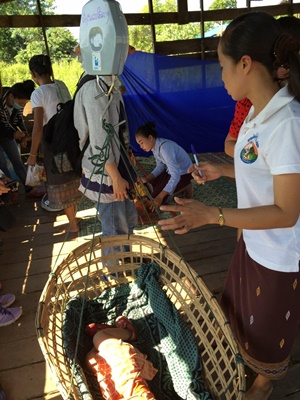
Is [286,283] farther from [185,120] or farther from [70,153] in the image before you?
[185,120]

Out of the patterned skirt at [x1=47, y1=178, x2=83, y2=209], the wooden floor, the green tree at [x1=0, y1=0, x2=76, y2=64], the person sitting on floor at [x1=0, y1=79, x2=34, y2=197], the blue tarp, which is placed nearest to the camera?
the wooden floor

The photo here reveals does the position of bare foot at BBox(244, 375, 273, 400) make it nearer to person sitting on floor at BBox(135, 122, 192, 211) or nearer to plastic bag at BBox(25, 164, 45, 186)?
person sitting on floor at BBox(135, 122, 192, 211)

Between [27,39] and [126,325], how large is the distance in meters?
5.05

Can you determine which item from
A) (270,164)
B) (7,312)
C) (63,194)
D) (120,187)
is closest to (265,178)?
(270,164)

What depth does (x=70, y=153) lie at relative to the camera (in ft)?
5.16

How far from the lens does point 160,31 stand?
5.40 meters

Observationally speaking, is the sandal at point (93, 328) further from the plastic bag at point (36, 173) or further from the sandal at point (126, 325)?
the plastic bag at point (36, 173)

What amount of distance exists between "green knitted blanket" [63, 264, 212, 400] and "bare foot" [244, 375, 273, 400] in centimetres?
17

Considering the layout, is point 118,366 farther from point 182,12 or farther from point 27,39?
point 27,39

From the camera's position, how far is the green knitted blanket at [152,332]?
4.00 feet

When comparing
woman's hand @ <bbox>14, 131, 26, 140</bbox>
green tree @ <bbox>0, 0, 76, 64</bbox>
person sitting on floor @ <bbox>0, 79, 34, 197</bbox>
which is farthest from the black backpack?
green tree @ <bbox>0, 0, 76, 64</bbox>

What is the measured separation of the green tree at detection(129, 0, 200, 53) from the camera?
4.32 m

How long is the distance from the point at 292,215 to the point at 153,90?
132 inches

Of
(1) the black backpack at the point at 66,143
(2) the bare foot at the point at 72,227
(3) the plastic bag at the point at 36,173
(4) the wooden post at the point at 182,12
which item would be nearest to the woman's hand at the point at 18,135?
(3) the plastic bag at the point at 36,173
